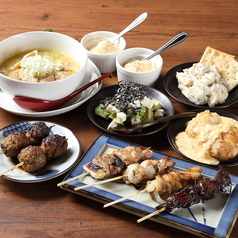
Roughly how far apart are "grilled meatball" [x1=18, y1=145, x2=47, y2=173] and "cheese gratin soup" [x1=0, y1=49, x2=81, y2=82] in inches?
28.5

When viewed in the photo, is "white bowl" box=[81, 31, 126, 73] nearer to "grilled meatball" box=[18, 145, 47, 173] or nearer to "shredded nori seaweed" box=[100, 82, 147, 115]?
"shredded nori seaweed" box=[100, 82, 147, 115]

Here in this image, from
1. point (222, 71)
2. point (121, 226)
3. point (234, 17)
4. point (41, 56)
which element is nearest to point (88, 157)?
point (121, 226)

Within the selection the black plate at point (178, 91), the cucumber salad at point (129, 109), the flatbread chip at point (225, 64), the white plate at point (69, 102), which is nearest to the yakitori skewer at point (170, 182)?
the cucumber salad at point (129, 109)

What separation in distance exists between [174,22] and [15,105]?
7.20 feet

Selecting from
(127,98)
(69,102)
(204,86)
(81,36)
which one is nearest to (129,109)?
(127,98)

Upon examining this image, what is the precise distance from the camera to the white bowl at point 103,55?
3238 mm

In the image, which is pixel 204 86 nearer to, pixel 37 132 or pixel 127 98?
pixel 127 98

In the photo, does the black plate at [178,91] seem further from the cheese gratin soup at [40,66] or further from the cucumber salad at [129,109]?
the cheese gratin soup at [40,66]

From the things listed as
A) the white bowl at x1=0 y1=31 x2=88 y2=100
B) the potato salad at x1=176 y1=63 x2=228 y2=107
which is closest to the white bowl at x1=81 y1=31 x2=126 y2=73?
the white bowl at x1=0 y1=31 x2=88 y2=100

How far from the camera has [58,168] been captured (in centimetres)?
221

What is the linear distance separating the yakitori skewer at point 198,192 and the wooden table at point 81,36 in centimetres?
17

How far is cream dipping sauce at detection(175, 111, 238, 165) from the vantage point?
2.38 m

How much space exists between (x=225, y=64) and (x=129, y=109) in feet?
3.35

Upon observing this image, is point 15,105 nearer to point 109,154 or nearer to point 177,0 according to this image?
point 109,154
